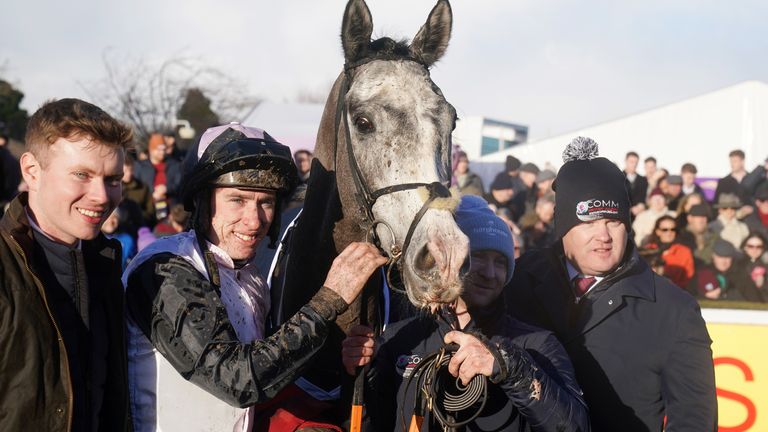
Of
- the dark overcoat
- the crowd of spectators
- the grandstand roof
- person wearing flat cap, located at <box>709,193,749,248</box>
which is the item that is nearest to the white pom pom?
the dark overcoat

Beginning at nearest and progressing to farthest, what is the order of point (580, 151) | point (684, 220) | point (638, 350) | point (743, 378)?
point (638, 350), point (580, 151), point (743, 378), point (684, 220)

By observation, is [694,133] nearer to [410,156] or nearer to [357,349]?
[410,156]

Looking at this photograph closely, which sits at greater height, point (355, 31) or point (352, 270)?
point (355, 31)

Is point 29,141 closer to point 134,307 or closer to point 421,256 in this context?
point 134,307

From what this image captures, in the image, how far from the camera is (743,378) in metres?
5.43

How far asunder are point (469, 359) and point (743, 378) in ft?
11.8

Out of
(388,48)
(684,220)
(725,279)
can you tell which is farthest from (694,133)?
(388,48)

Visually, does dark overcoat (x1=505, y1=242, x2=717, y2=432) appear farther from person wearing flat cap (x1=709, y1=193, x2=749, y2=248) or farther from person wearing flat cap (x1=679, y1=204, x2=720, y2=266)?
person wearing flat cap (x1=709, y1=193, x2=749, y2=248)

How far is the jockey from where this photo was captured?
7.88 feet

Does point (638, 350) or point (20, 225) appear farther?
point (638, 350)

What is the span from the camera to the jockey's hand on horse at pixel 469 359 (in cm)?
258

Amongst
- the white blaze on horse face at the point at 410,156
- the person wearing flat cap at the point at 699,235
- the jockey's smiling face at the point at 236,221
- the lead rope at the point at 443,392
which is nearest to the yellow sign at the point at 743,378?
the lead rope at the point at 443,392

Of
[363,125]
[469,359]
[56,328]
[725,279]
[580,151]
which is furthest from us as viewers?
[725,279]

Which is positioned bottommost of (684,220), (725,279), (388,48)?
(725,279)
